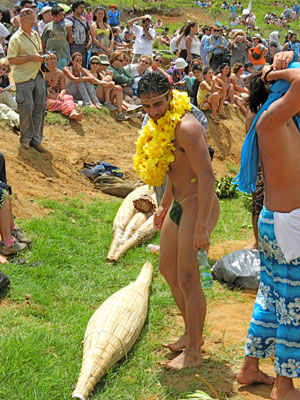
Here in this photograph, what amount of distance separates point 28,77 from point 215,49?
8.44m

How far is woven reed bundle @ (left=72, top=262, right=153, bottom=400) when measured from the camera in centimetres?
392

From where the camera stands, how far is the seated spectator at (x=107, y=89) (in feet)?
40.4

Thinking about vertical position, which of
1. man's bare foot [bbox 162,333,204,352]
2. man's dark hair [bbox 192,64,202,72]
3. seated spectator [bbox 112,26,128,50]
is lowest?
seated spectator [bbox 112,26,128,50]

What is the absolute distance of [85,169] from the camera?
996cm

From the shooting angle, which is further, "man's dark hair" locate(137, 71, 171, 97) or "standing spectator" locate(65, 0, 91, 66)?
"standing spectator" locate(65, 0, 91, 66)

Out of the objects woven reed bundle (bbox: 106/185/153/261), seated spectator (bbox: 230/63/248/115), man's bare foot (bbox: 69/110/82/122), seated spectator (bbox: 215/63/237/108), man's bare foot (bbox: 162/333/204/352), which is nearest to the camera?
man's bare foot (bbox: 162/333/204/352)

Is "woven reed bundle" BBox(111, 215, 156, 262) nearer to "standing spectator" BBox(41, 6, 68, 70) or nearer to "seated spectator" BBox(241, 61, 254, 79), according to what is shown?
"standing spectator" BBox(41, 6, 68, 70)

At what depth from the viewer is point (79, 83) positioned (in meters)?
11.9

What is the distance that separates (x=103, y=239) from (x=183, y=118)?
346cm

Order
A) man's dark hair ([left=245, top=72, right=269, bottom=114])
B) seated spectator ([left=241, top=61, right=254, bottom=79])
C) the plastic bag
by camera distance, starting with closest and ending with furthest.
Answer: man's dark hair ([left=245, top=72, right=269, bottom=114]), the plastic bag, seated spectator ([left=241, top=61, right=254, bottom=79])

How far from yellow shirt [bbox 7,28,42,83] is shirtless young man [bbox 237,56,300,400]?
5937 millimetres

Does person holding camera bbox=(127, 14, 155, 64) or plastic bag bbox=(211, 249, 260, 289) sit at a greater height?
plastic bag bbox=(211, 249, 260, 289)

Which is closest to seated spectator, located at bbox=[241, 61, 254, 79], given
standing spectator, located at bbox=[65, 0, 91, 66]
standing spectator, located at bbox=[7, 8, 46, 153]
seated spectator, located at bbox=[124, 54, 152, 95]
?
seated spectator, located at bbox=[124, 54, 152, 95]

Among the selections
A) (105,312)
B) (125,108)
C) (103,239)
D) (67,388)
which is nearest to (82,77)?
(125,108)
